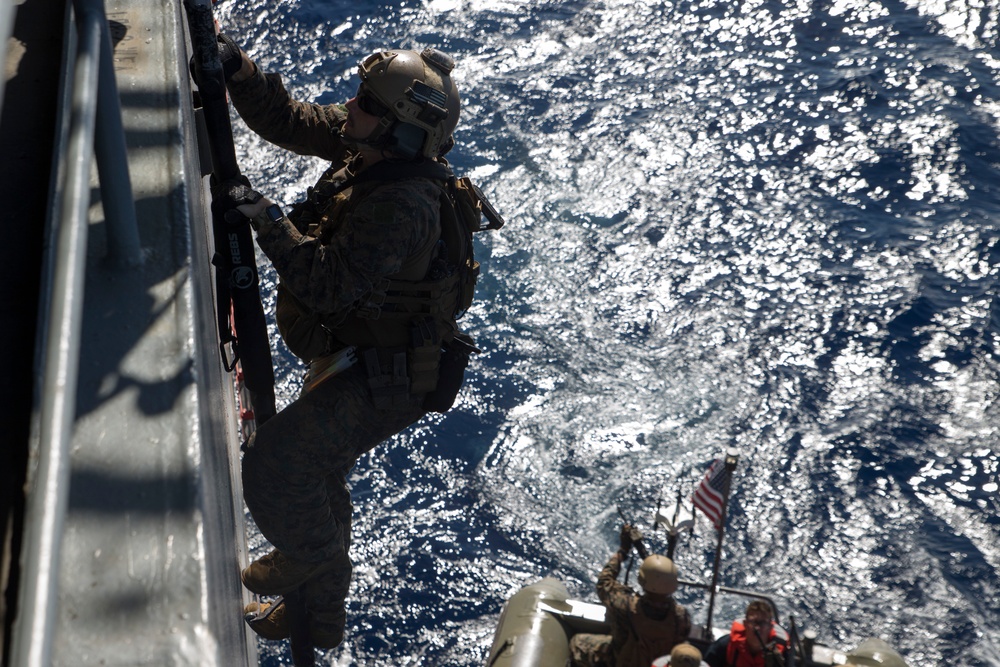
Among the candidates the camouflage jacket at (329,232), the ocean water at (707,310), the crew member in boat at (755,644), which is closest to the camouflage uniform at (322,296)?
the camouflage jacket at (329,232)

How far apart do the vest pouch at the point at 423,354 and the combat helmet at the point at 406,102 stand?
0.99 m

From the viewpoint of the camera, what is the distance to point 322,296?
4871mm

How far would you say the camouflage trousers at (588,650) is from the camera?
10.9 metres

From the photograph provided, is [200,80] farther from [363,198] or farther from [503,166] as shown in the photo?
[503,166]

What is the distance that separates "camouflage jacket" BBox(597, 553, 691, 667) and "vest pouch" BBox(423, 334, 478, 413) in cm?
461

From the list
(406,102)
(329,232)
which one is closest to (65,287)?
(406,102)

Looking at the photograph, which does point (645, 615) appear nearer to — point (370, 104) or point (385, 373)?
point (385, 373)

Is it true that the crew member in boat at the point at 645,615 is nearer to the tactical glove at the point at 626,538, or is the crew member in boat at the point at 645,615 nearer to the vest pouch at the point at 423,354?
the tactical glove at the point at 626,538

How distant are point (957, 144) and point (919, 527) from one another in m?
11.0

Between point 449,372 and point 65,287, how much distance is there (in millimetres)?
3860

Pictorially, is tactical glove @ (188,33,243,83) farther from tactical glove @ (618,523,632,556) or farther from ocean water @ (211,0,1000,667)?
ocean water @ (211,0,1000,667)

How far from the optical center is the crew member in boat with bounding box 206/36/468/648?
491 cm

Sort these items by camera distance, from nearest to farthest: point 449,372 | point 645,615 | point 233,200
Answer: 1. point 233,200
2. point 449,372
3. point 645,615

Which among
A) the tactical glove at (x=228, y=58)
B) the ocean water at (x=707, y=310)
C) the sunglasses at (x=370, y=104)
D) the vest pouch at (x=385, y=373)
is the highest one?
the tactical glove at (x=228, y=58)
